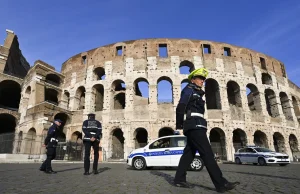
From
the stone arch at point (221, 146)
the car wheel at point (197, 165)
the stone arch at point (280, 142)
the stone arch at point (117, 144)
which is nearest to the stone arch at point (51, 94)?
the stone arch at point (117, 144)

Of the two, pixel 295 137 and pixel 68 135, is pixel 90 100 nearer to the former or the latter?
pixel 68 135

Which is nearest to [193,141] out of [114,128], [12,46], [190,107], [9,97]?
[190,107]

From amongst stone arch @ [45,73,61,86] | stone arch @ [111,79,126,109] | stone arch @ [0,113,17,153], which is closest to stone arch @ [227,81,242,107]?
stone arch @ [111,79,126,109]

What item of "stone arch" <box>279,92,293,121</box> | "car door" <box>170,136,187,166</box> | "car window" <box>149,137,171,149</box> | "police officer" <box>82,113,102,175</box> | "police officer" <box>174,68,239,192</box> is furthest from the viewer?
"stone arch" <box>279,92,293,121</box>

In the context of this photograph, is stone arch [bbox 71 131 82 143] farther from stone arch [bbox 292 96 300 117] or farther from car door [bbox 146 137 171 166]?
stone arch [bbox 292 96 300 117]

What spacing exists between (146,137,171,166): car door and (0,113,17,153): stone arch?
15530 mm

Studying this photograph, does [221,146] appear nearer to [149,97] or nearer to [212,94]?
[212,94]

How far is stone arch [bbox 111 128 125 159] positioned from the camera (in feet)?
70.4

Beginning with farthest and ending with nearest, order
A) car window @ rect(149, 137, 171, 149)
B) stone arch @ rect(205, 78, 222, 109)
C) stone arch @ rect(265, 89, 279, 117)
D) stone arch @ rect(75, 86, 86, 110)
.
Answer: stone arch @ rect(75, 86, 86, 110), stone arch @ rect(265, 89, 279, 117), stone arch @ rect(205, 78, 222, 109), car window @ rect(149, 137, 171, 149)

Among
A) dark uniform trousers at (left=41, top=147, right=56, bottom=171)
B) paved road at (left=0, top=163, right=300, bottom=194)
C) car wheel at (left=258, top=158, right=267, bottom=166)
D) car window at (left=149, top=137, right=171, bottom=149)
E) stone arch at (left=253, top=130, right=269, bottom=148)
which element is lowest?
car wheel at (left=258, top=158, right=267, bottom=166)

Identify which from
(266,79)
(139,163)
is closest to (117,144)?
(139,163)

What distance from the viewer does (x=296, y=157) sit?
23203 millimetres

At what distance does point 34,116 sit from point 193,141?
2159cm

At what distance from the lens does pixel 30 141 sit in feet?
69.7
